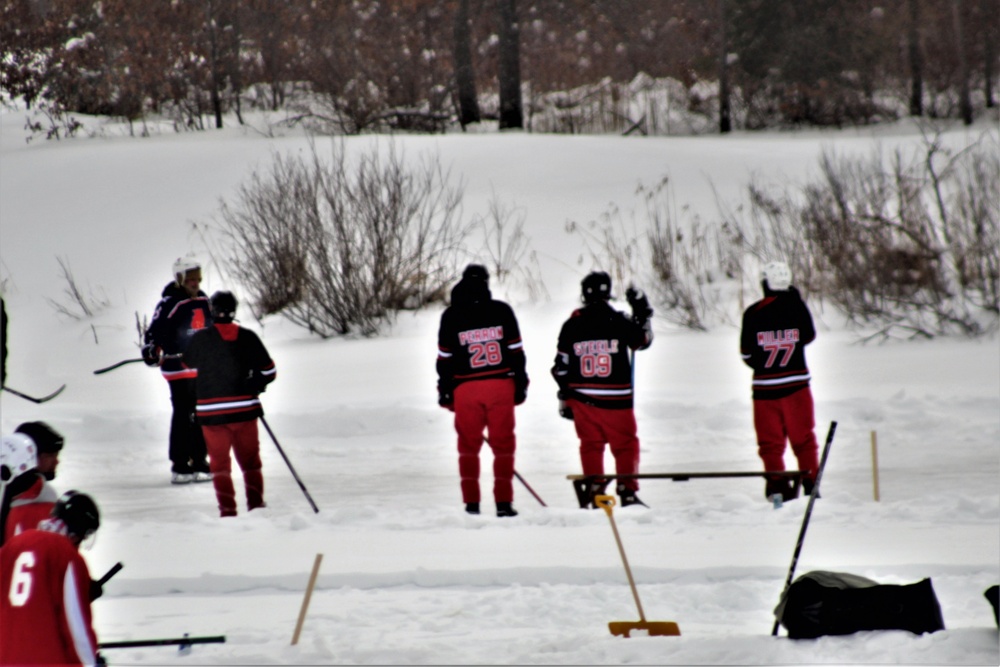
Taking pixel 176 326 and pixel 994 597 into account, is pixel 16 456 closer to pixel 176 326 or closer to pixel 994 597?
pixel 994 597

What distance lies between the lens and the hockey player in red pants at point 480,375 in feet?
25.2

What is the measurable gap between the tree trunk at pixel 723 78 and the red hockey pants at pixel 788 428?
66.3ft

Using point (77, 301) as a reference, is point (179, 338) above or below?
above

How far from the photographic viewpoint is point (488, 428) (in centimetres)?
771

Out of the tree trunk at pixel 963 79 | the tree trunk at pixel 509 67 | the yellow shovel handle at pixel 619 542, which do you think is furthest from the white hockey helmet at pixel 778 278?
the tree trunk at pixel 963 79

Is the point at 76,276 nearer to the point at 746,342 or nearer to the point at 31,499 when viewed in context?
the point at 746,342

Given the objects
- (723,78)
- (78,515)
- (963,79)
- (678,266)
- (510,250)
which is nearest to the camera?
(78,515)

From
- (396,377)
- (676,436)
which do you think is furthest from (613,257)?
(676,436)

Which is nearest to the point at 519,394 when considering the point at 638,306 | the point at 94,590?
the point at 638,306

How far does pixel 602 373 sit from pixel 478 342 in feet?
2.80

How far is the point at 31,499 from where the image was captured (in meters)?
4.38

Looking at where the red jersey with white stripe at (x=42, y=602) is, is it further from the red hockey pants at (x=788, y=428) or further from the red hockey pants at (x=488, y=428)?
the red hockey pants at (x=788, y=428)

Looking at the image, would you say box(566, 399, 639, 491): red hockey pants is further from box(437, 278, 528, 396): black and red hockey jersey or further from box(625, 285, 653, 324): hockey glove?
box(625, 285, 653, 324): hockey glove

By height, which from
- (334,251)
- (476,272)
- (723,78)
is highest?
(723,78)
